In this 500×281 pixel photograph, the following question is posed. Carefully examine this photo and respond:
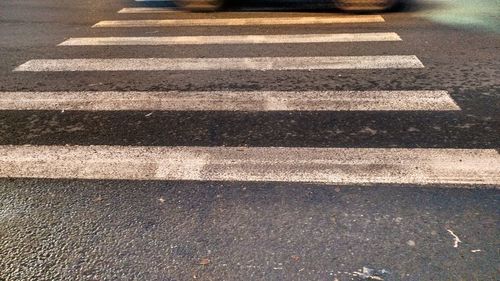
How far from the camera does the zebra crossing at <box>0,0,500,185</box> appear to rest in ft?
12.1

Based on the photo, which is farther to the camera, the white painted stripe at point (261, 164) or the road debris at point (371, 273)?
the white painted stripe at point (261, 164)

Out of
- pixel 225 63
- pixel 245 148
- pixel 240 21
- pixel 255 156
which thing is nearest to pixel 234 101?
pixel 245 148

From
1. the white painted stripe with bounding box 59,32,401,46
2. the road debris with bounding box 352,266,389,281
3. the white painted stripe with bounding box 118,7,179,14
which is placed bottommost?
the road debris with bounding box 352,266,389,281

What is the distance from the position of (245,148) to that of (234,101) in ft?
3.49

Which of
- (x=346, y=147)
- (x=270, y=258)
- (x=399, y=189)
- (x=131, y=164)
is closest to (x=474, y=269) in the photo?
(x=399, y=189)

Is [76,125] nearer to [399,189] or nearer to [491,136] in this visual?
[399,189]

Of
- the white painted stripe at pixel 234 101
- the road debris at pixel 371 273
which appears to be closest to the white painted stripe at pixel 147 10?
the white painted stripe at pixel 234 101

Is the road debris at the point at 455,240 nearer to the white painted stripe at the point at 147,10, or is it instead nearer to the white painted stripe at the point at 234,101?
the white painted stripe at the point at 234,101

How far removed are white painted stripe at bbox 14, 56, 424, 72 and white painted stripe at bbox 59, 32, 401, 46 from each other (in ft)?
2.72

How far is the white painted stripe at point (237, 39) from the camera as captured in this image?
281 inches

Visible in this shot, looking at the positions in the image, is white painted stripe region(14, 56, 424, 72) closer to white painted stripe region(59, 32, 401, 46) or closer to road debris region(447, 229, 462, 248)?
white painted stripe region(59, 32, 401, 46)

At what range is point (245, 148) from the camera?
414 centimetres

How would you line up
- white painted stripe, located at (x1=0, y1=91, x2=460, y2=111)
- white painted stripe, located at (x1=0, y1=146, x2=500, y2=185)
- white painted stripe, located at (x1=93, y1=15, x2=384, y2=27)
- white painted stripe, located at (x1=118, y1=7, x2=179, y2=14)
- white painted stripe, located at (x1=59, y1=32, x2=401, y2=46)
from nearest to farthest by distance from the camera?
white painted stripe, located at (x1=0, y1=146, x2=500, y2=185)
white painted stripe, located at (x1=0, y1=91, x2=460, y2=111)
white painted stripe, located at (x1=59, y1=32, x2=401, y2=46)
white painted stripe, located at (x1=93, y1=15, x2=384, y2=27)
white painted stripe, located at (x1=118, y1=7, x2=179, y2=14)

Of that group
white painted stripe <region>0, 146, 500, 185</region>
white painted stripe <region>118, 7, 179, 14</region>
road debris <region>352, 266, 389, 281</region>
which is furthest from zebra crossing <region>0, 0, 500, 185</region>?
white painted stripe <region>118, 7, 179, 14</region>
